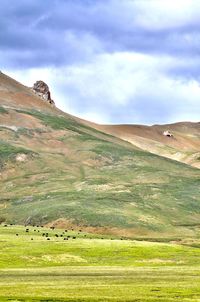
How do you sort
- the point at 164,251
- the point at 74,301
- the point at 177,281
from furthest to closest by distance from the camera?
the point at 164,251, the point at 177,281, the point at 74,301

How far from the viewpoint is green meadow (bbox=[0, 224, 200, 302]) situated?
245 feet

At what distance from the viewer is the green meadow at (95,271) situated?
Answer: 245ft

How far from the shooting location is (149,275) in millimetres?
101500

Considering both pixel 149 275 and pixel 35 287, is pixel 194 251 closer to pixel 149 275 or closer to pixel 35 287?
pixel 149 275

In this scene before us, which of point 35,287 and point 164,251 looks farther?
point 164,251

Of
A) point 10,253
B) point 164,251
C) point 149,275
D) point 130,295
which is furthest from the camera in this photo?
point 164,251

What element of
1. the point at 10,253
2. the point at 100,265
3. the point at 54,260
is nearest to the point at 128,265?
A: the point at 100,265

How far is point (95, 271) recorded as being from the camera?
354ft

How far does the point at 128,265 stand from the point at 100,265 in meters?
4.96

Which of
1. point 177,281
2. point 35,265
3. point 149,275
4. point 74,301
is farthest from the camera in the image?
point 35,265

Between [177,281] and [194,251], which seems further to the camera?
[194,251]

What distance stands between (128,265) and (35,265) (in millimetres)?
16399

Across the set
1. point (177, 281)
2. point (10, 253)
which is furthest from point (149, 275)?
point (10, 253)

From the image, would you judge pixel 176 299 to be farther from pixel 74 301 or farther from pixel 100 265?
pixel 100 265
